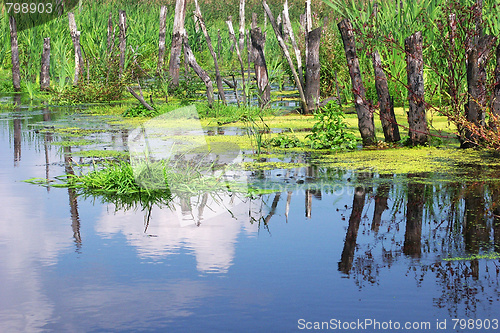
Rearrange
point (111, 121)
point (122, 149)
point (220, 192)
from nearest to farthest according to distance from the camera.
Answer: point (220, 192) → point (122, 149) → point (111, 121)

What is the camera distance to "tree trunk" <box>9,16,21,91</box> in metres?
20.6

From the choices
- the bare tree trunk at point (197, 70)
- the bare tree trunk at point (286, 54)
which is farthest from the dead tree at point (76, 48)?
the bare tree trunk at point (286, 54)

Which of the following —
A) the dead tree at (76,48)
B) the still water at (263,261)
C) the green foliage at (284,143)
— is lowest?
the still water at (263,261)

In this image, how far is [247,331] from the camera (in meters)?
4.20

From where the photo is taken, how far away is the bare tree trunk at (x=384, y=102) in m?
10.7

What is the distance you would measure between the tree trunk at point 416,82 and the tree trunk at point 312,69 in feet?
12.5

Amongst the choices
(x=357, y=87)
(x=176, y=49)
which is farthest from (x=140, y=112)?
(x=357, y=87)

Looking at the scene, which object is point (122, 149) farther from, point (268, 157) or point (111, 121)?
point (111, 121)

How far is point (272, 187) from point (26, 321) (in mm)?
4099

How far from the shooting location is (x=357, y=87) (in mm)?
10781

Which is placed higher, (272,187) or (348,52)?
(348,52)

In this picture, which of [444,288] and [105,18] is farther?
[105,18]

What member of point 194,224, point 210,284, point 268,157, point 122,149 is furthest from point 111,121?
point 210,284

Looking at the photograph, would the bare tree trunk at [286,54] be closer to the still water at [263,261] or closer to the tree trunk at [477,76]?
the tree trunk at [477,76]
